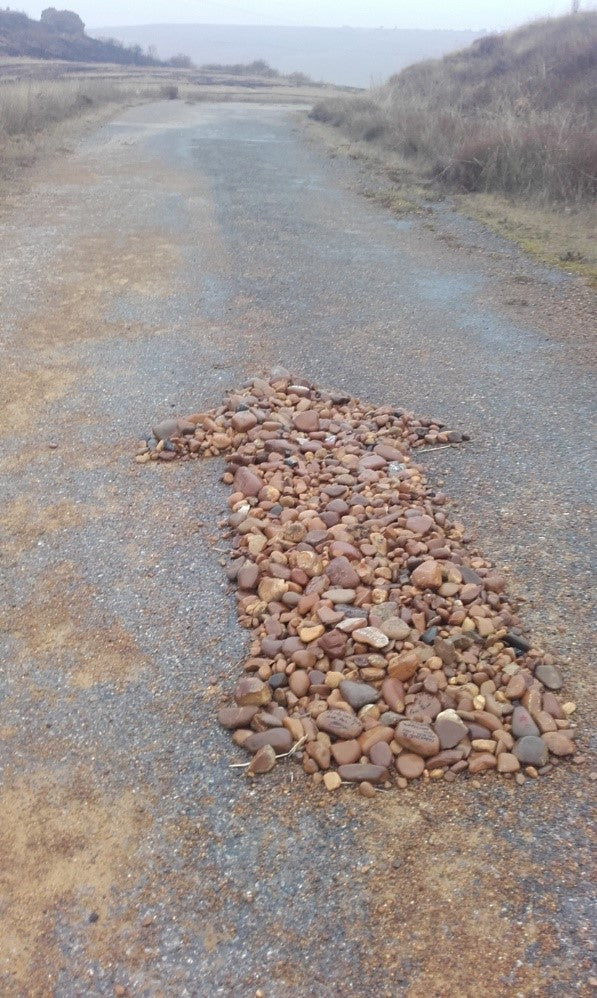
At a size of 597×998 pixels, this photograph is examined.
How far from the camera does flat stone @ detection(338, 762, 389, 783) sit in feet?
8.48

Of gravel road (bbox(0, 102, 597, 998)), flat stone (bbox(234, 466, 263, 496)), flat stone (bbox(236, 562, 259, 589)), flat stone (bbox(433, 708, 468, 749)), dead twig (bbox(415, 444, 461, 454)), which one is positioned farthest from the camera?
dead twig (bbox(415, 444, 461, 454))

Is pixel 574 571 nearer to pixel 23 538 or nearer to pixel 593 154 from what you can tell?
pixel 23 538

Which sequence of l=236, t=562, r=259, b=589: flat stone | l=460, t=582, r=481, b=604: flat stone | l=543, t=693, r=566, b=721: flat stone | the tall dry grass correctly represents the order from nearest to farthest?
1. l=543, t=693, r=566, b=721: flat stone
2. l=460, t=582, r=481, b=604: flat stone
3. l=236, t=562, r=259, b=589: flat stone
4. the tall dry grass

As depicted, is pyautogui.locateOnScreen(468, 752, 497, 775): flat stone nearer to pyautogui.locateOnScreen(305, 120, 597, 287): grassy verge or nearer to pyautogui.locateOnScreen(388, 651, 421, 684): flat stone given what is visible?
pyautogui.locateOnScreen(388, 651, 421, 684): flat stone

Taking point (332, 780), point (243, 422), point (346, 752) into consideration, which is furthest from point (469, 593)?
point (243, 422)

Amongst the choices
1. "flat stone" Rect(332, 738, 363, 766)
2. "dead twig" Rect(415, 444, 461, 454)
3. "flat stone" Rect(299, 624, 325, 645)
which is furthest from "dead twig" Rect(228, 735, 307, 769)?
"dead twig" Rect(415, 444, 461, 454)

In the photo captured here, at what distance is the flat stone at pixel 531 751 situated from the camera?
8.66ft

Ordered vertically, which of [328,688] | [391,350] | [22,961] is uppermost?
[391,350]

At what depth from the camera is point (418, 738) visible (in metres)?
2.67

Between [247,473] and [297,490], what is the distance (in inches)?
13.1

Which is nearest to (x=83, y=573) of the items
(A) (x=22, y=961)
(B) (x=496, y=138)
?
(A) (x=22, y=961)

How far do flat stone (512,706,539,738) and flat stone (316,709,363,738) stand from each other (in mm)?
562

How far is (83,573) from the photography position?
12.0 feet

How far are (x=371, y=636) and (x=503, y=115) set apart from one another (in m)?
13.3
